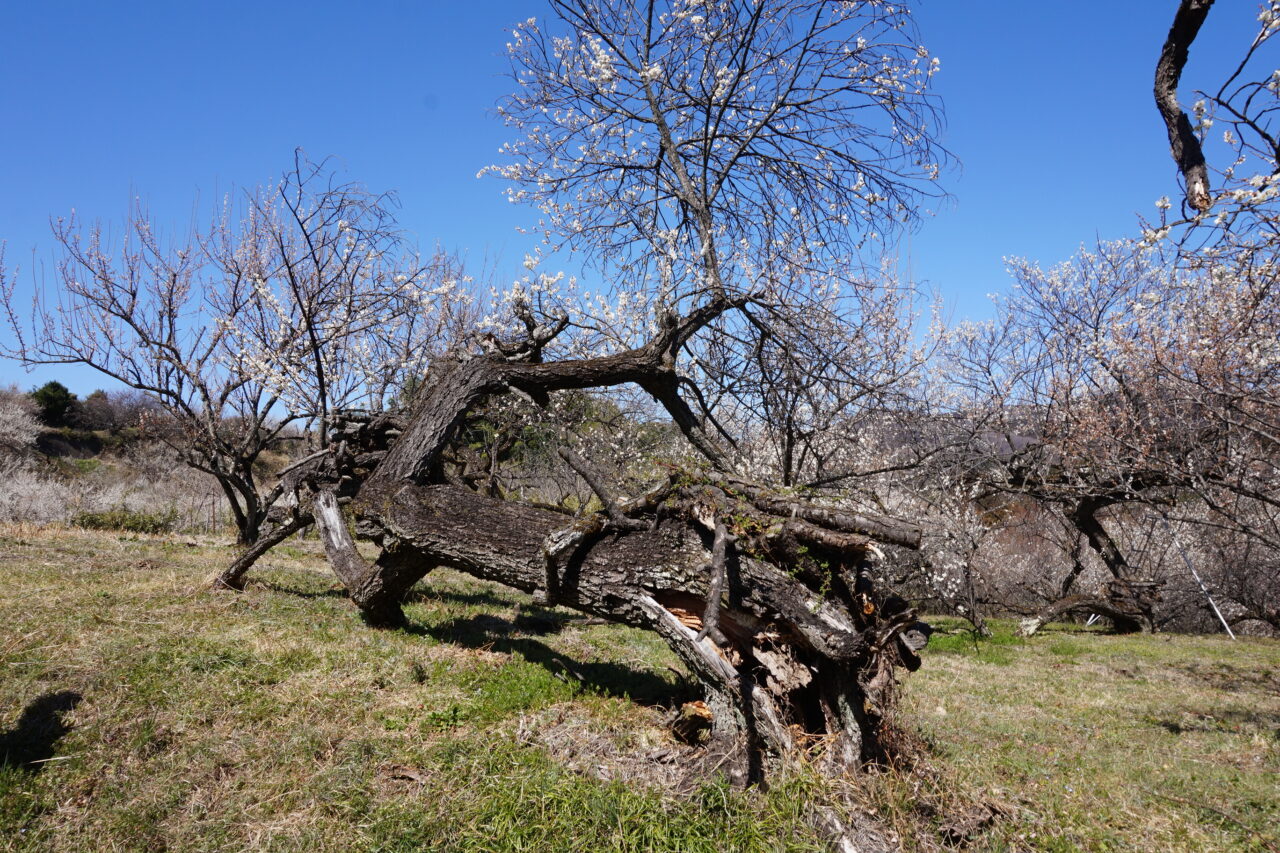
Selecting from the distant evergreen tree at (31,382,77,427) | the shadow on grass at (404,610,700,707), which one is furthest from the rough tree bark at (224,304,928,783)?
the distant evergreen tree at (31,382,77,427)

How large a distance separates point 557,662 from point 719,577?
7.21ft

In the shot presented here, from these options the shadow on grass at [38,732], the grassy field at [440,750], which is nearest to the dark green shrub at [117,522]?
the grassy field at [440,750]

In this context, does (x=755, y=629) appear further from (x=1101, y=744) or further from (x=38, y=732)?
(x=38, y=732)

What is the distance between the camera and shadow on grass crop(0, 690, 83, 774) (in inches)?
142

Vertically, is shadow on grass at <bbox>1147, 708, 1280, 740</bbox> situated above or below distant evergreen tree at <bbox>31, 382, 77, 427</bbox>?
below

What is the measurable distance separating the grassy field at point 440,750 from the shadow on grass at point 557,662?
0.11ft

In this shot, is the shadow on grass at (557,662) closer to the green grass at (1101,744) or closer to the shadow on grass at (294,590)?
the shadow on grass at (294,590)

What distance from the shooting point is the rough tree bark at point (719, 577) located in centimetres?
383

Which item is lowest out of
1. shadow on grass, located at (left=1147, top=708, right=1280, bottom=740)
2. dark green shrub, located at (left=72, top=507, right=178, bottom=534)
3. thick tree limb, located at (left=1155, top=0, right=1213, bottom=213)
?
shadow on grass, located at (left=1147, top=708, right=1280, bottom=740)

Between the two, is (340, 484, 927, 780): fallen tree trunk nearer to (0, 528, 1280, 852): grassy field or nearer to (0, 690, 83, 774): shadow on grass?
(0, 528, 1280, 852): grassy field

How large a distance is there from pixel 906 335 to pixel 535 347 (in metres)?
6.33

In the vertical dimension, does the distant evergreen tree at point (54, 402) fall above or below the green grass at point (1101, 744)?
above

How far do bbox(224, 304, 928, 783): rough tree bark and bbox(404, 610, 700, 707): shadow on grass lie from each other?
0.58 m

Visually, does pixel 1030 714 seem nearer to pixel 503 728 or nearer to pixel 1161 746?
pixel 1161 746
